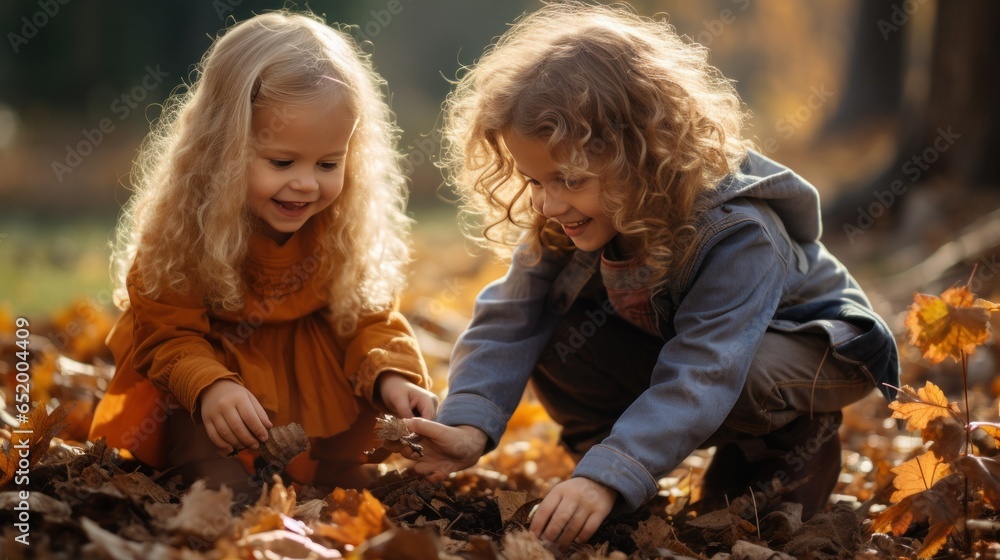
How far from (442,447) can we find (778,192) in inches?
40.5

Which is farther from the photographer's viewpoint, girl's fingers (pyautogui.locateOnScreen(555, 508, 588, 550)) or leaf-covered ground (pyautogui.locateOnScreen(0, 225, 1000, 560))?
girl's fingers (pyautogui.locateOnScreen(555, 508, 588, 550))

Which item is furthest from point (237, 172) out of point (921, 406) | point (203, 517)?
point (921, 406)

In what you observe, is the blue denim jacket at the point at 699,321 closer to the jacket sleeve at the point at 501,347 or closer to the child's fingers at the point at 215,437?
the jacket sleeve at the point at 501,347

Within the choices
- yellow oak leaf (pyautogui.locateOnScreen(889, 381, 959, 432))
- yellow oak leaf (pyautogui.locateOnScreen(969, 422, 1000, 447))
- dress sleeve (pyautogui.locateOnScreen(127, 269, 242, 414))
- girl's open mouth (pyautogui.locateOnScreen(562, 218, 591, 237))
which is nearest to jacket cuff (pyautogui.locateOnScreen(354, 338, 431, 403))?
dress sleeve (pyautogui.locateOnScreen(127, 269, 242, 414))

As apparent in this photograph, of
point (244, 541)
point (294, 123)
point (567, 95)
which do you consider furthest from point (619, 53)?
point (244, 541)

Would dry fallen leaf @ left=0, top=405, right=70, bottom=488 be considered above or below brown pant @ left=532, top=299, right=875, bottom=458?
below

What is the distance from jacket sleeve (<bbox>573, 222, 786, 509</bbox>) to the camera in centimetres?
180

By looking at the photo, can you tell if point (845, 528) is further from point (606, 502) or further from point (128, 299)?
point (128, 299)

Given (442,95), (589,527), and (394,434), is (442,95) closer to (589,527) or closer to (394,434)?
(394,434)

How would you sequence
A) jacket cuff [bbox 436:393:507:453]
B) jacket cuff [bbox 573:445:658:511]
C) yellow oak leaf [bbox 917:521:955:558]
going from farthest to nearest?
jacket cuff [bbox 436:393:507:453] < jacket cuff [bbox 573:445:658:511] < yellow oak leaf [bbox 917:521:955:558]

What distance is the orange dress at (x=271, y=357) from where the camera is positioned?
82.0 inches

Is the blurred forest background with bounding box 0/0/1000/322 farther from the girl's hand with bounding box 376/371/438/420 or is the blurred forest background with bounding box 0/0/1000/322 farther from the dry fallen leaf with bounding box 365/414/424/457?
the dry fallen leaf with bounding box 365/414/424/457

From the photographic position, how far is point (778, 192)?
213 cm

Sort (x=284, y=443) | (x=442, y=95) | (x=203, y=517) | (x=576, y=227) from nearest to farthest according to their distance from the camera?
(x=203, y=517), (x=284, y=443), (x=576, y=227), (x=442, y=95)
